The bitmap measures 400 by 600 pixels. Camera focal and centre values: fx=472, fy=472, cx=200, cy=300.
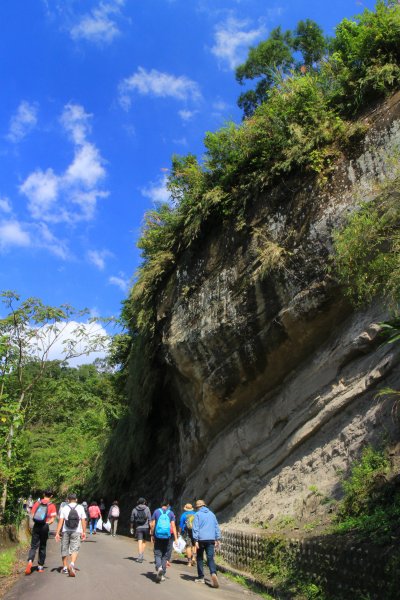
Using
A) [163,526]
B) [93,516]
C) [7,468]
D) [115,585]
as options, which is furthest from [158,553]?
[93,516]

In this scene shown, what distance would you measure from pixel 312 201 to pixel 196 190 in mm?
4153

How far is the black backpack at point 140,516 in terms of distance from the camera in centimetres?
1104

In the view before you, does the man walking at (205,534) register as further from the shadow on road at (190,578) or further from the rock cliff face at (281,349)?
the rock cliff face at (281,349)

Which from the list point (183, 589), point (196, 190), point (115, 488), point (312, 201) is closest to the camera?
point (183, 589)

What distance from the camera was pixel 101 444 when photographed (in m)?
25.0

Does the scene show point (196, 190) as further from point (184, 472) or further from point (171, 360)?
point (184, 472)

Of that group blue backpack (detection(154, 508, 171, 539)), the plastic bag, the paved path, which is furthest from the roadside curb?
the plastic bag

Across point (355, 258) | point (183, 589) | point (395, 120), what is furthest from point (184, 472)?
point (395, 120)

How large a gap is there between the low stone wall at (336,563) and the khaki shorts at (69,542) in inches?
130

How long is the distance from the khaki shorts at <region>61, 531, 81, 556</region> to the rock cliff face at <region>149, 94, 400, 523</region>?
4084 mm

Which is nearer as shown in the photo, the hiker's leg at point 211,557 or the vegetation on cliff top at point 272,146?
the hiker's leg at point 211,557

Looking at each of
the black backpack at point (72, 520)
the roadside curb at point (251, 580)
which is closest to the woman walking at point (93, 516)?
the roadside curb at point (251, 580)

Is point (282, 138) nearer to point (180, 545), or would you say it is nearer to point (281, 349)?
point (281, 349)

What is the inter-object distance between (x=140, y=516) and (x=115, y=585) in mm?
3339
